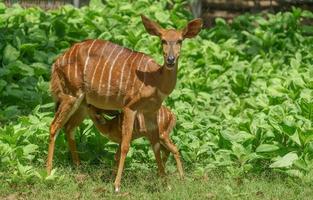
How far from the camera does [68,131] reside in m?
8.40

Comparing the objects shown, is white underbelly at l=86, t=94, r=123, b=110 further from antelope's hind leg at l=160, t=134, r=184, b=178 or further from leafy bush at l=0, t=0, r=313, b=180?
leafy bush at l=0, t=0, r=313, b=180

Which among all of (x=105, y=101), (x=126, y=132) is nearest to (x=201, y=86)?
(x=105, y=101)

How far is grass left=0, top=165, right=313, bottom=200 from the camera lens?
24.5ft

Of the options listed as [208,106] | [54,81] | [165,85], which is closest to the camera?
[165,85]

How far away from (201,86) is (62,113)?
3416mm

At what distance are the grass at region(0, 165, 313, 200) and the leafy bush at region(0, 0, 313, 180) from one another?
0.15m

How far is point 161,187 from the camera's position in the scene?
7.71 m

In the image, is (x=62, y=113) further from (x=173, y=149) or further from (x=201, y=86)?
(x=201, y=86)

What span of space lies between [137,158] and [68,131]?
2.54ft

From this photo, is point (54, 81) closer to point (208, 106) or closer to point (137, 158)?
point (137, 158)

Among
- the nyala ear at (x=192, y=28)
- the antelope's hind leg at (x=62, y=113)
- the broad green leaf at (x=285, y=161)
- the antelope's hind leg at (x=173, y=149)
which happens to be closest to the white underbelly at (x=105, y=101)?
the antelope's hind leg at (x=62, y=113)

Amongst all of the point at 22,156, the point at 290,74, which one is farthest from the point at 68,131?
the point at 290,74

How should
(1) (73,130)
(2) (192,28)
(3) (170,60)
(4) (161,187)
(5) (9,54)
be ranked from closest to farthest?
(3) (170,60), (4) (161,187), (2) (192,28), (1) (73,130), (5) (9,54)

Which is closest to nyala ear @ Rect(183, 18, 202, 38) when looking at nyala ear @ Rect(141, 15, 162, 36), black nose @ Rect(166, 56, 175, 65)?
nyala ear @ Rect(141, 15, 162, 36)
